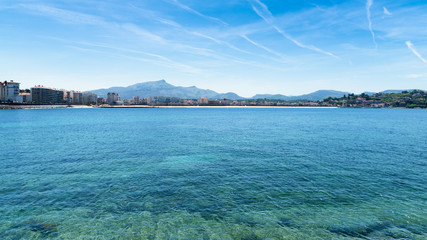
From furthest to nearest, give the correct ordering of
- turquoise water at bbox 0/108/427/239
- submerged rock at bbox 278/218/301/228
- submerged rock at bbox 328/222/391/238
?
submerged rock at bbox 278/218/301/228 < turquoise water at bbox 0/108/427/239 < submerged rock at bbox 328/222/391/238

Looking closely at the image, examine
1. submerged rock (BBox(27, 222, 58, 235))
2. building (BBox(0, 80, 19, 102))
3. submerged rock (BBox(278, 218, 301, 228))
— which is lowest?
submerged rock (BBox(278, 218, 301, 228))

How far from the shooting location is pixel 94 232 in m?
12.1

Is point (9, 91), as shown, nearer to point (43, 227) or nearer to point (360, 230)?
point (43, 227)

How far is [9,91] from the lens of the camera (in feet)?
618

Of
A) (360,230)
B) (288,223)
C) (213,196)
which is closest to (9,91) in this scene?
(213,196)

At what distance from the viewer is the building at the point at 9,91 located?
183875mm

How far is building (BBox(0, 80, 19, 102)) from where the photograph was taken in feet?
603

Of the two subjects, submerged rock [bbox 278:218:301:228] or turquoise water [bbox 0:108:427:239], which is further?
submerged rock [bbox 278:218:301:228]

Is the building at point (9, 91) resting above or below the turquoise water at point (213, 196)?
above

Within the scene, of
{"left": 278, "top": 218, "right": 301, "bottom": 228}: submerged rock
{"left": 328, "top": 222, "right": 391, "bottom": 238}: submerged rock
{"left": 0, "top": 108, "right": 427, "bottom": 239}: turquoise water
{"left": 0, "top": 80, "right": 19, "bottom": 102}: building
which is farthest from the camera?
{"left": 0, "top": 80, "right": 19, "bottom": 102}: building

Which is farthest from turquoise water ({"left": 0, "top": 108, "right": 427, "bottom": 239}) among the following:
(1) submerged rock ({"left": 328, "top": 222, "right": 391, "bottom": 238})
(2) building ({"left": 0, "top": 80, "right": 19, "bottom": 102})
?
(2) building ({"left": 0, "top": 80, "right": 19, "bottom": 102})

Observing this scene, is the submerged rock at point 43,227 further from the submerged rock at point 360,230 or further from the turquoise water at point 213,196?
the submerged rock at point 360,230

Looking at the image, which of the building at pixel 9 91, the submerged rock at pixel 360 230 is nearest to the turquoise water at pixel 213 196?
the submerged rock at pixel 360 230

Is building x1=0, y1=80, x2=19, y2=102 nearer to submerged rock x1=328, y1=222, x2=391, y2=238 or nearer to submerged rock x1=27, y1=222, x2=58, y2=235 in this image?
submerged rock x1=27, y1=222, x2=58, y2=235
